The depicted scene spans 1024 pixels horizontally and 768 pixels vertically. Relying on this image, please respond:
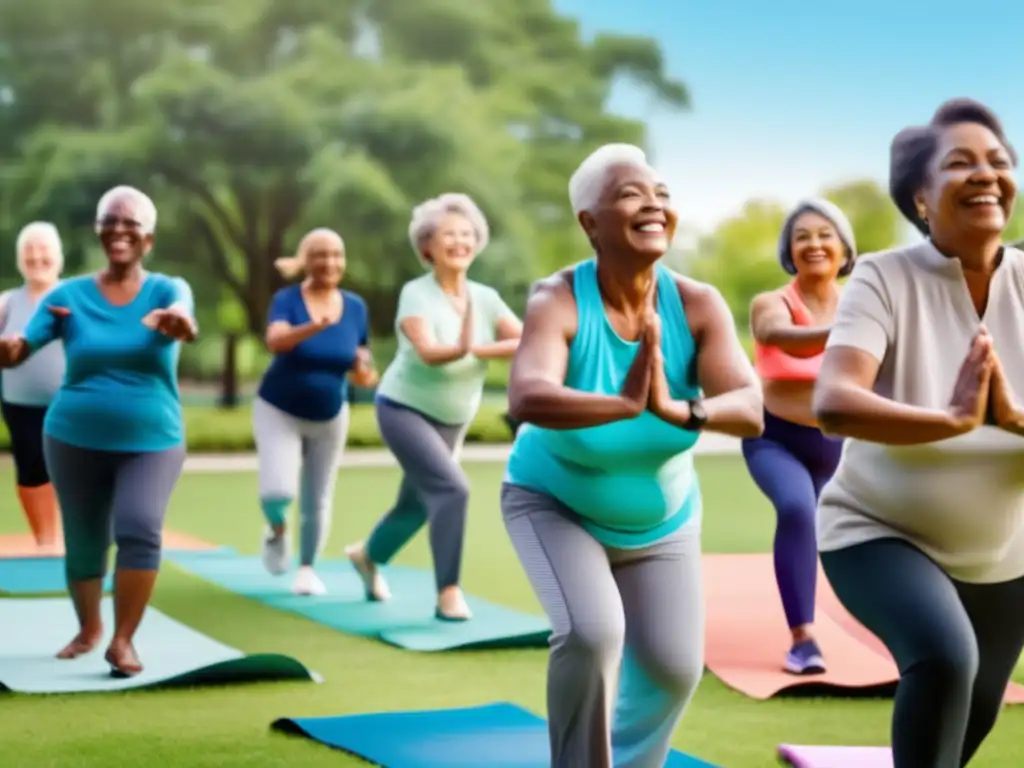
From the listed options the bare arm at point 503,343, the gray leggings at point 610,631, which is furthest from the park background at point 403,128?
the gray leggings at point 610,631

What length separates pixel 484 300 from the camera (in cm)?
809

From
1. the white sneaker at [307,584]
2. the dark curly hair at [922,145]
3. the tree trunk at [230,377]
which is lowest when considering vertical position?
the white sneaker at [307,584]

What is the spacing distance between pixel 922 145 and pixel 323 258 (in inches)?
196

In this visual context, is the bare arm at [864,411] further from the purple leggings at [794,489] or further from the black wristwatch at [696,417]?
the purple leggings at [794,489]

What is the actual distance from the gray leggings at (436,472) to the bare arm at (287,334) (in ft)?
1.92

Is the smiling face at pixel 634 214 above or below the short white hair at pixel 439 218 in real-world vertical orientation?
below

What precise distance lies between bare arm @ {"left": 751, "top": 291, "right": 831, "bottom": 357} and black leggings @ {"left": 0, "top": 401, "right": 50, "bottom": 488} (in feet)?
15.8

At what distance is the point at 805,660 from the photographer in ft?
22.4

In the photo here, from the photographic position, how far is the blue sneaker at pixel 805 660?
679cm

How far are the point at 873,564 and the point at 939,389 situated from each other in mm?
411

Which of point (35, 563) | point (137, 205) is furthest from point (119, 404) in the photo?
point (35, 563)

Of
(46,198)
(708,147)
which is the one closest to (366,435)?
(46,198)

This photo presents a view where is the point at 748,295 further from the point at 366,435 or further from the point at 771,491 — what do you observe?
the point at 771,491

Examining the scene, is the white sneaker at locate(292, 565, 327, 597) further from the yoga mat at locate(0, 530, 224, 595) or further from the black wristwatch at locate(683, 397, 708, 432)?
the black wristwatch at locate(683, 397, 708, 432)
